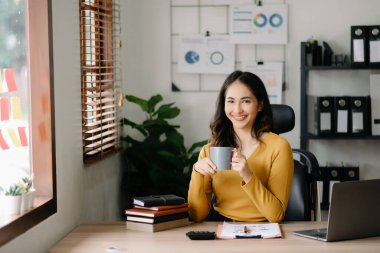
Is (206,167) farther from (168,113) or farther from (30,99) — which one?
(168,113)

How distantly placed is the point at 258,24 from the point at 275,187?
2065 mm

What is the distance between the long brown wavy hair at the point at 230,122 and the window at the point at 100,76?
2.41 feet

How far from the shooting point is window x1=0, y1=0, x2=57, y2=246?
7.73 ft

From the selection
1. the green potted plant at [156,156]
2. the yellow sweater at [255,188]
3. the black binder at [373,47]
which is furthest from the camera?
the black binder at [373,47]

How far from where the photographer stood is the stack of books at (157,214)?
2531 mm

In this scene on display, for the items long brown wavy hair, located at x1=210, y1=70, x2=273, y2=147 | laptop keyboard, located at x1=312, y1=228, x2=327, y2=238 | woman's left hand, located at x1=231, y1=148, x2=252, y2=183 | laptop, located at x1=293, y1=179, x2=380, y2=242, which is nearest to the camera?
laptop, located at x1=293, y1=179, x2=380, y2=242

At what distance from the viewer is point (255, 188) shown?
2566 millimetres

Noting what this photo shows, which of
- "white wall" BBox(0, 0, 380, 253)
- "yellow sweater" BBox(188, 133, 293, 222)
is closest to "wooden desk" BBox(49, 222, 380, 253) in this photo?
"yellow sweater" BBox(188, 133, 293, 222)

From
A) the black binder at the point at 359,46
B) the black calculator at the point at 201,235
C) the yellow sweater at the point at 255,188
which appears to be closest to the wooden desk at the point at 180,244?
the black calculator at the point at 201,235

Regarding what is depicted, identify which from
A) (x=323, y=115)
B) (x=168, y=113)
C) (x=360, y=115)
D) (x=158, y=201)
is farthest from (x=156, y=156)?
(x=158, y=201)

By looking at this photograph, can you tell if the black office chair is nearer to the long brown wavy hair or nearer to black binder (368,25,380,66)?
the long brown wavy hair

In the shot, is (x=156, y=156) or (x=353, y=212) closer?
(x=353, y=212)

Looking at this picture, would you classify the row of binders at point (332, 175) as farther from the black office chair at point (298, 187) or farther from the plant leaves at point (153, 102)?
the black office chair at point (298, 187)

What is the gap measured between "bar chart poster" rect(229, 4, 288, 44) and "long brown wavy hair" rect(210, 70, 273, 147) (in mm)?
1785
